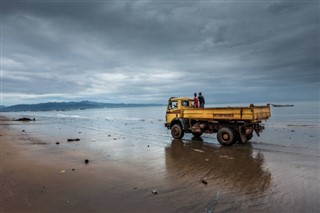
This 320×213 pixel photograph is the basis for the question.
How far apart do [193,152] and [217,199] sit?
23.3 ft

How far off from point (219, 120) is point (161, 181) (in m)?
9.08

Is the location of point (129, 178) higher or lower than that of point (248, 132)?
lower

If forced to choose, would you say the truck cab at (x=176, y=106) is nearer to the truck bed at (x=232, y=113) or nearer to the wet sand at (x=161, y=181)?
the truck bed at (x=232, y=113)

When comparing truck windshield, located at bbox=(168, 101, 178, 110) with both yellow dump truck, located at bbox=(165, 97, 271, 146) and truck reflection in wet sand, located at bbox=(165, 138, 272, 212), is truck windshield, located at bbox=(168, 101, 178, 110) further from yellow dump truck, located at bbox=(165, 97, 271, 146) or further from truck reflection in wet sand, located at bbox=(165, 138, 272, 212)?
truck reflection in wet sand, located at bbox=(165, 138, 272, 212)

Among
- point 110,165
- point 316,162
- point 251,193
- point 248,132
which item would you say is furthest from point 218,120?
point 251,193

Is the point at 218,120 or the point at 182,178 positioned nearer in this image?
the point at 182,178

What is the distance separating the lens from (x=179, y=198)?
22.1 ft

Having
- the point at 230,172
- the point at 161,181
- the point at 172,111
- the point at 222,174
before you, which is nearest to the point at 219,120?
the point at 172,111

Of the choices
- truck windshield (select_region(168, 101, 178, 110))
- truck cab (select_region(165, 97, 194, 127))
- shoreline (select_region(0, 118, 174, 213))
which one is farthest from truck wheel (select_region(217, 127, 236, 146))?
shoreline (select_region(0, 118, 174, 213))

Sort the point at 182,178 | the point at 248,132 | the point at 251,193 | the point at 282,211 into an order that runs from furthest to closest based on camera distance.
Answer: the point at 248,132 < the point at 182,178 < the point at 251,193 < the point at 282,211

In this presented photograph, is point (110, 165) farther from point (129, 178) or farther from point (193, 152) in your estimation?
point (193, 152)

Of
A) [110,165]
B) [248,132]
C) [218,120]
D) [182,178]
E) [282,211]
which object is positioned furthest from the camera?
[218,120]

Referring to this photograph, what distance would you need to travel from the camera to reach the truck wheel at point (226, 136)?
15239 mm

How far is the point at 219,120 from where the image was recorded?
16406 mm
